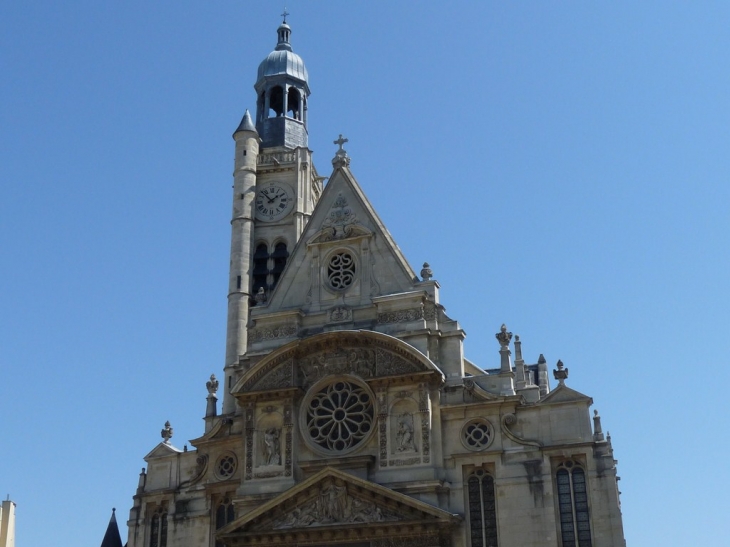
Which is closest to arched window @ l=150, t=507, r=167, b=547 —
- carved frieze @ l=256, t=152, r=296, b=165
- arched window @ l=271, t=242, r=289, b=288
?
arched window @ l=271, t=242, r=289, b=288

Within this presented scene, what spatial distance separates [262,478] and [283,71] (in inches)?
795

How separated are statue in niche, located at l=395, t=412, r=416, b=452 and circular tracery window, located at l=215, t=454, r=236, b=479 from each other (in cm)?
536

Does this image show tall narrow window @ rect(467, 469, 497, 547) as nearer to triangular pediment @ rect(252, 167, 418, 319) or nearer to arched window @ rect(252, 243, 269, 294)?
triangular pediment @ rect(252, 167, 418, 319)

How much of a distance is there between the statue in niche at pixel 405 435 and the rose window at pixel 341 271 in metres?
4.84

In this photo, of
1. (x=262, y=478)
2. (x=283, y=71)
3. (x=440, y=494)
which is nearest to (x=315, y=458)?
(x=262, y=478)

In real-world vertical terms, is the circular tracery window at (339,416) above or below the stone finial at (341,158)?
below

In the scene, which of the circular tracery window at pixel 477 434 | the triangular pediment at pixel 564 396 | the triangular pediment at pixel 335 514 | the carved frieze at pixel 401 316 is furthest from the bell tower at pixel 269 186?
the triangular pediment at pixel 564 396

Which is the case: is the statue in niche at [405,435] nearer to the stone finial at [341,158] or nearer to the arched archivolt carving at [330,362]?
the arched archivolt carving at [330,362]

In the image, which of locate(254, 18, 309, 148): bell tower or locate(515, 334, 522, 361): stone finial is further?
locate(254, 18, 309, 148): bell tower

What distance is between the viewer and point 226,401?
3159cm

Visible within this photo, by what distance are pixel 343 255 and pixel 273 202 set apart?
1039cm

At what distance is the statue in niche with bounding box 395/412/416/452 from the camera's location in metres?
25.6

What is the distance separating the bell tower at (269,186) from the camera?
3634cm

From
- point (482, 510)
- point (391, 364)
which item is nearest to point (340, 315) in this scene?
point (391, 364)
